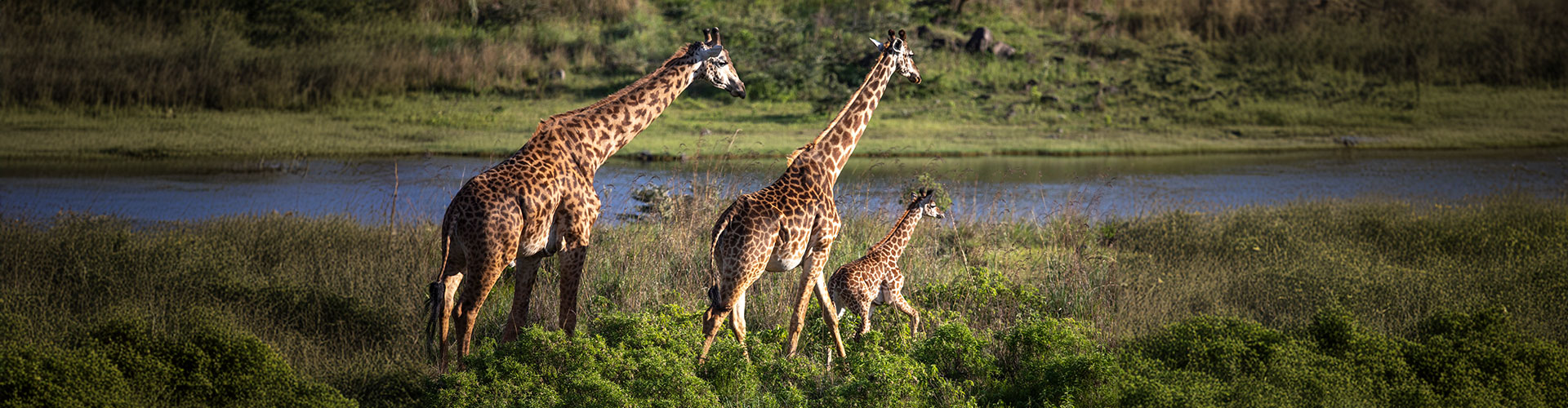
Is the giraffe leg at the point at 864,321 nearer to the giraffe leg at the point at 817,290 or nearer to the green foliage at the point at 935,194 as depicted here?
the giraffe leg at the point at 817,290

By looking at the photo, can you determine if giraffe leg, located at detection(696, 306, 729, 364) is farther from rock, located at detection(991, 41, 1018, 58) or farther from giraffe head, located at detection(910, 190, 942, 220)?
rock, located at detection(991, 41, 1018, 58)

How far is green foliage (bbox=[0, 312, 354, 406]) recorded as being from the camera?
5086mm

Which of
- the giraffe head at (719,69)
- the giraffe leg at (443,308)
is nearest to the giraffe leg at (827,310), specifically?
the giraffe head at (719,69)

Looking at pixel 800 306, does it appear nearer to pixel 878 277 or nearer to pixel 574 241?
pixel 878 277

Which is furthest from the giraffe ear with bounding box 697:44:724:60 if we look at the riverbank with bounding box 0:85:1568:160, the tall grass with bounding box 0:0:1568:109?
the tall grass with bounding box 0:0:1568:109

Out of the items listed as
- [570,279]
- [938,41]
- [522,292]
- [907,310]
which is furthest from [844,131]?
[938,41]

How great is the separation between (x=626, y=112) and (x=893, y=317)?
6.91 ft

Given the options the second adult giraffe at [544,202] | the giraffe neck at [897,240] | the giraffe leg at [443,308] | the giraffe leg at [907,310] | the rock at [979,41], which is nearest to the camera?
the second adult giraffe at [544,202]

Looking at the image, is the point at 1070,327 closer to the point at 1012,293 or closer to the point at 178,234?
the point at 1012,293

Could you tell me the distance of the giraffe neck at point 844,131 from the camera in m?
5.31

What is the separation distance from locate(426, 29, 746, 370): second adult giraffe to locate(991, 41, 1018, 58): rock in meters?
16.8

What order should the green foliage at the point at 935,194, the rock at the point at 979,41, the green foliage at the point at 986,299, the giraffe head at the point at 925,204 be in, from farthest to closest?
1. the rock at the point at 979,41
2. the green foliage at the point at 935,194
3. the green foliage at the point at 986,299
4. the giraffe head at the point at 925,204

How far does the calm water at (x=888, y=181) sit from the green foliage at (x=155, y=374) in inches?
191

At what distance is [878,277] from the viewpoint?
628cm
